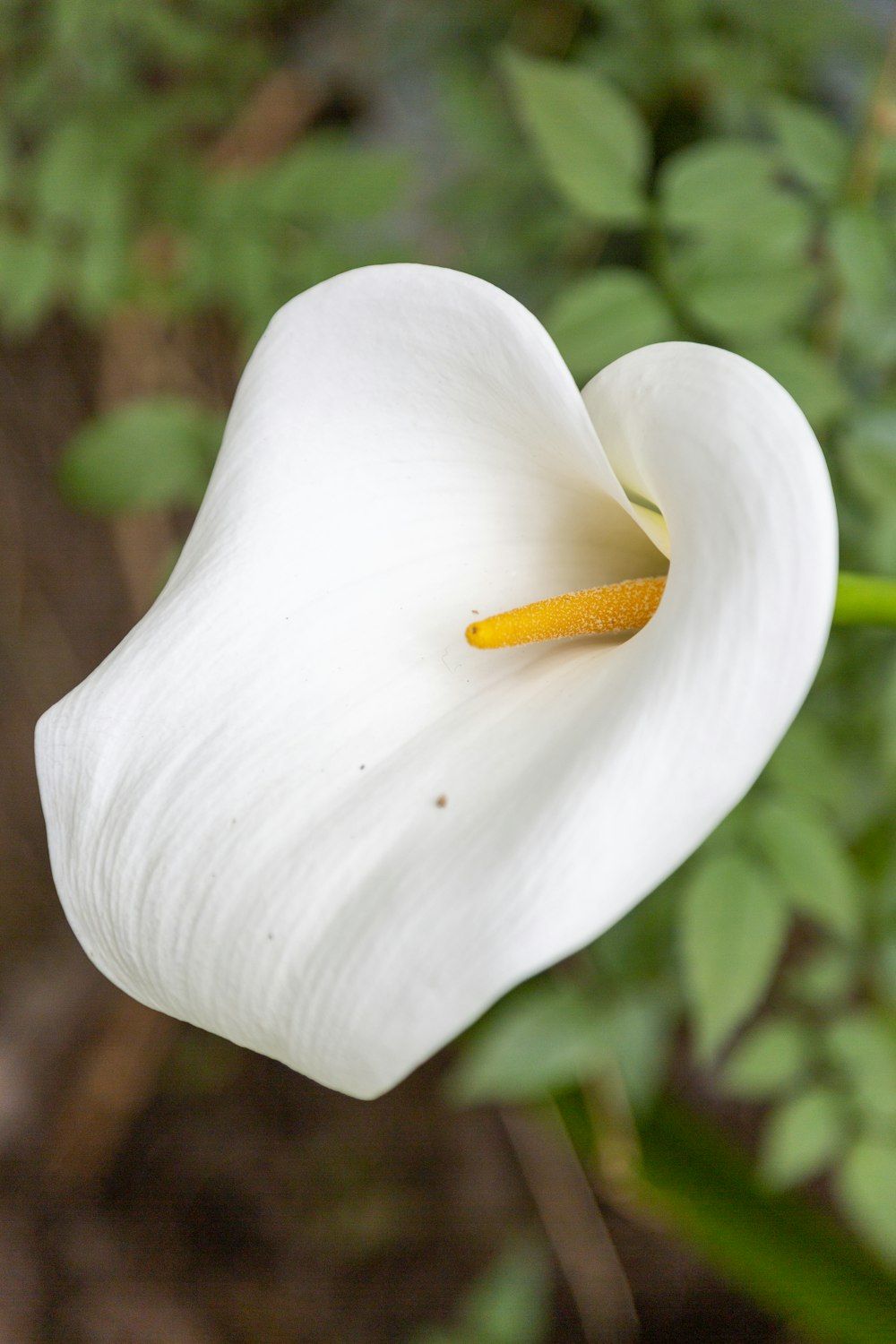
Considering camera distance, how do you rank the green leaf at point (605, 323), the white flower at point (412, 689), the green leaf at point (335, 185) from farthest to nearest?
1. the green leaf at point (335, 185)
2. the green leaf at point (605, 323)
3. the white flower at point (412, 689)

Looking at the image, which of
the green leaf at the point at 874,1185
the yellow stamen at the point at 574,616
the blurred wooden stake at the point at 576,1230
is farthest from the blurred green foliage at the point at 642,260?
the blurred wooden stake at the point at 576,1230

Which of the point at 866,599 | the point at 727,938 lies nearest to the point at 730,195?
the point at 866,599

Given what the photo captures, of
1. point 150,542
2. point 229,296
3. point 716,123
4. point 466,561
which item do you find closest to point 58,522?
point 150,542

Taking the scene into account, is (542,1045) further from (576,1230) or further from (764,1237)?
(576,1230)

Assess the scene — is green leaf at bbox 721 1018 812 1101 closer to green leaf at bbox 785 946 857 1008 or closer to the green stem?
green leaf at bbox 785 946 857 1008

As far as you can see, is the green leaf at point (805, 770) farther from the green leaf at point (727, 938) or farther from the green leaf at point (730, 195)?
the green leaf at point (730, 195)

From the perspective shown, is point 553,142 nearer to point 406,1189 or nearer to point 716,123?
point 716,123

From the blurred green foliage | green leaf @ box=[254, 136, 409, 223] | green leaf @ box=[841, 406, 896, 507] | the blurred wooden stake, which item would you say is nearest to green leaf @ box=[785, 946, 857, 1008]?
the blurred green foliage

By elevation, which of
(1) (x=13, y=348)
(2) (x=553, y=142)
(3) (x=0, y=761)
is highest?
(2) (x=553, y=142)
